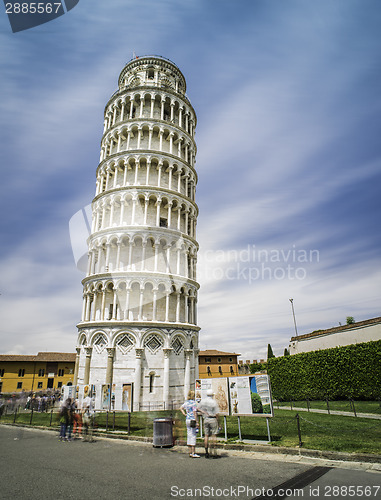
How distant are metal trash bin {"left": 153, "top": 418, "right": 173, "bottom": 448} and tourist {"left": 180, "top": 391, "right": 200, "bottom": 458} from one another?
1.35m

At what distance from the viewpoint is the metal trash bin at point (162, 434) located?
34.4 feet

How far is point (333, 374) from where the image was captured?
2702 cm

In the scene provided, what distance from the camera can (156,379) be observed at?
24531 millimetres

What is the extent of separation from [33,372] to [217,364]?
35.5 meters

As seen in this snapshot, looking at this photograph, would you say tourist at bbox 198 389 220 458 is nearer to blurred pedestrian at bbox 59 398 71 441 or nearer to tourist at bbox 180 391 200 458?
tourist at bbox 180 391 200 458

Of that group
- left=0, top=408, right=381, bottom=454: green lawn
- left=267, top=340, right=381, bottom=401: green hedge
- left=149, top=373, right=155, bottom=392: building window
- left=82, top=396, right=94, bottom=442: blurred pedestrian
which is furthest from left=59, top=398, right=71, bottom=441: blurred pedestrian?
left=267, top=340, right=381, bottom=401: green hedge

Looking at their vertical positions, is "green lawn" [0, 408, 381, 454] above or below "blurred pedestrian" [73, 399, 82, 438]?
below

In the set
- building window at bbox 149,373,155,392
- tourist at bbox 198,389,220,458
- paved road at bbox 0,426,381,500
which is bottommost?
paved road at bbox 0,426,381,500

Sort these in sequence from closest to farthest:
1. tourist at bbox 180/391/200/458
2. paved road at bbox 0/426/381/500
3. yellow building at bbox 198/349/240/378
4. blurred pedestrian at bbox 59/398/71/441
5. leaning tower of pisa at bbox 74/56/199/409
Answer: paved road at bbox 0/426/381/500
tourist at bbox 180/391/200/458
blurred pedestrian at bbox 59/398/71/441
leaning tower of pisa at bbox 74/56/199/409
yellow building at bbox 198/349/240/378

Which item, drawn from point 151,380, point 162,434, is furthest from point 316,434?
point 151,380

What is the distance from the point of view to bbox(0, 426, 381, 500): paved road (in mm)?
6391

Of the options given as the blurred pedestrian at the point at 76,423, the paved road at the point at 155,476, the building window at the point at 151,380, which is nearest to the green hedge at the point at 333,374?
the building window at the point at 151,380

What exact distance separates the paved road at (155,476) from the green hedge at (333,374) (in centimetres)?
1988

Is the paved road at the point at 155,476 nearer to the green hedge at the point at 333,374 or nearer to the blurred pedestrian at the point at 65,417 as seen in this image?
the blurred pedestrian at the point at 65,417
